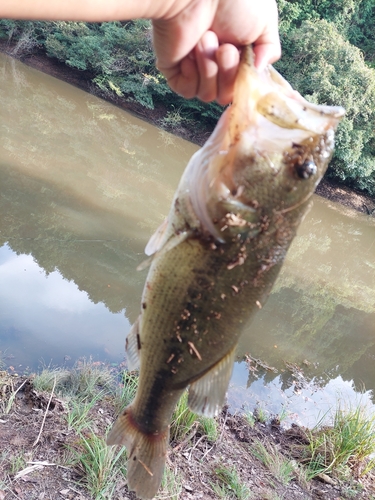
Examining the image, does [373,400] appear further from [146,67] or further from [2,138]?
[146,67]

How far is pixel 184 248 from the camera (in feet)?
4.44

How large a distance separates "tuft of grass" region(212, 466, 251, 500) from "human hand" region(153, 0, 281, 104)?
2.64 metres

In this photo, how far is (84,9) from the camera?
3.96ft

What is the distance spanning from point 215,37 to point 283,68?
20.5m

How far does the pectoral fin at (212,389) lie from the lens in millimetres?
1514

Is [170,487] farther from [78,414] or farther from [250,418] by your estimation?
[250,418]

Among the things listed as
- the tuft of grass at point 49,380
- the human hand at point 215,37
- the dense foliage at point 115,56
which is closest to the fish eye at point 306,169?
the human hand at point 215,37

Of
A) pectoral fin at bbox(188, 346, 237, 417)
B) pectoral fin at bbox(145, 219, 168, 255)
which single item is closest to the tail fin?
pectoral fin at bbox(188, 346, 237, 417)

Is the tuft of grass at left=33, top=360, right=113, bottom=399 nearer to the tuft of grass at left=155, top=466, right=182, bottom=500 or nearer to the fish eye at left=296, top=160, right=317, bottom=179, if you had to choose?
the tuft of grass at left=155, top=466, right=182, bottom=500

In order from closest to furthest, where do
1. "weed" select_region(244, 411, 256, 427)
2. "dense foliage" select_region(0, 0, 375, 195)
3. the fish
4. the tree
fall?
the fish, "weed" select_region(244, 411, 256, 427), the tree, "dense foliage" select_region(0, 0, 375, 195)

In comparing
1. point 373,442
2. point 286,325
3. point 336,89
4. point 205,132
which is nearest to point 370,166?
point 336,89

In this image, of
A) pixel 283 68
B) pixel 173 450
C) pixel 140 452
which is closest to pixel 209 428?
pixel 173 450

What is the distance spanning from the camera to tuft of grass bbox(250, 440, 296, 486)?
11.0 feet

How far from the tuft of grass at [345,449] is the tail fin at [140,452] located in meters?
2.34
